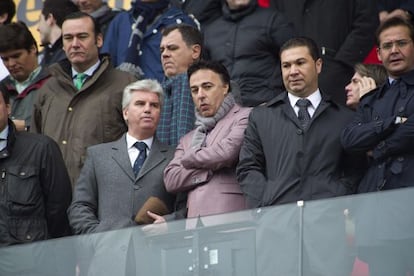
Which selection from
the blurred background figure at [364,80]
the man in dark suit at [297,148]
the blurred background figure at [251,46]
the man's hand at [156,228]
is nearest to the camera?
the man's hand at [156,228]

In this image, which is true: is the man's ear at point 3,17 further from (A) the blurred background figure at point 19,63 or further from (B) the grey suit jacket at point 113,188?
(B) the grey suit jacket at point 113,188

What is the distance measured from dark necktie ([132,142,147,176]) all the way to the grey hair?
357 millimetres

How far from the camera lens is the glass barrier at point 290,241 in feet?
30.2

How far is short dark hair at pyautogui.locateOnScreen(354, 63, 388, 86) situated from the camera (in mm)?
11352

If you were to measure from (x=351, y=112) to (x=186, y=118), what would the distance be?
1.51 metres

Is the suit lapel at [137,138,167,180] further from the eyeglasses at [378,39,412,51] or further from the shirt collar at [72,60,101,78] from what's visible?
the eyeglasses at [378,39,412,51]

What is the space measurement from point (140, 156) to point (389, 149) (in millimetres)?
1985

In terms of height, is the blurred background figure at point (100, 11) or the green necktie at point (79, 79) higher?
the blurred background figure at point (100, 11)

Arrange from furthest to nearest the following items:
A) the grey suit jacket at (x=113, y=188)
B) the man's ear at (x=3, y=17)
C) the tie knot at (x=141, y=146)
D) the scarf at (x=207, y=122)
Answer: the man's ear at (x=3, y=17) → the tie knot at (x=141, y=146) → the scarf at (x=207, y=122) → the grey suit jacket at (x=113, y=188)

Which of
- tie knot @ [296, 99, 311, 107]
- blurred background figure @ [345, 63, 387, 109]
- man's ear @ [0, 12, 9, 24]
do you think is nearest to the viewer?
tie knot @ [296, 99, 311, 107]

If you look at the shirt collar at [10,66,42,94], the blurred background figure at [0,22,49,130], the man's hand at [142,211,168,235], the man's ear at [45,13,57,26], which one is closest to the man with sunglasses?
the man's hand at [142,211,168,235]

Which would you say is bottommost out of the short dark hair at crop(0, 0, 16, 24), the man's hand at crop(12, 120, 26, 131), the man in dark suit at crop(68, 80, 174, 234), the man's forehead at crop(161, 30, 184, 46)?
the man in dark suit at crop(68, 80, 174, 234)

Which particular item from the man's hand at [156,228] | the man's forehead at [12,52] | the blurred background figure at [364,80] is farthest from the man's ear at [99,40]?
the man's hand at [156,228]

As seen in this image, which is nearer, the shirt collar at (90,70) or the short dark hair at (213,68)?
the short dark hair at (213,68)
